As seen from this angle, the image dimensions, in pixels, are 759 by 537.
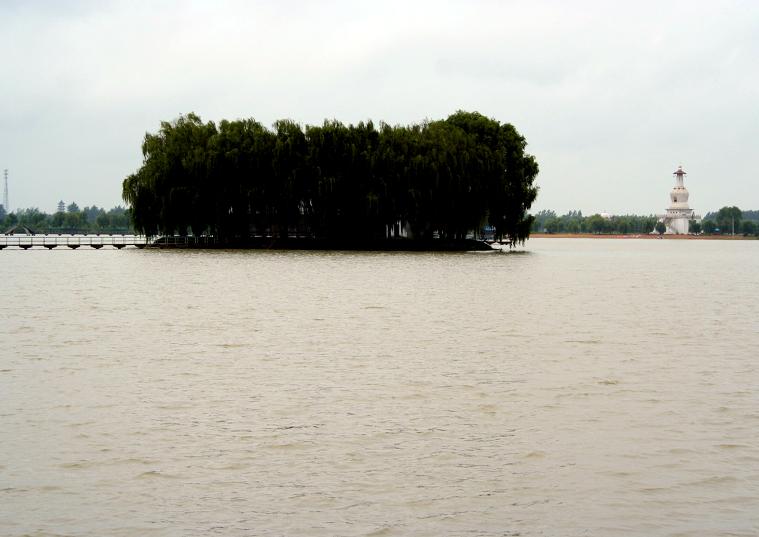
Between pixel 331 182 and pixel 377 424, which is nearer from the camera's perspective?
pixel 377 424

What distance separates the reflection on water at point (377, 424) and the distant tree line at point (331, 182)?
45.9 m

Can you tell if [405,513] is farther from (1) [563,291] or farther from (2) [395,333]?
(1) [563,291]

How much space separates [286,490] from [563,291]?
96.0 feet

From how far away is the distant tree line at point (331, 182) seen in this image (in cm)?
7238

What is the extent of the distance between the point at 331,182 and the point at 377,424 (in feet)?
200

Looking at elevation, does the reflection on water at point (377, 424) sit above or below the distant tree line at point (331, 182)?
below

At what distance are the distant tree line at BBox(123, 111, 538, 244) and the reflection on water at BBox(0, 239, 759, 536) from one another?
45900mm

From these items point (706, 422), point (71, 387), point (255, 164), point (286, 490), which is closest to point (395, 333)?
point (71, 387)

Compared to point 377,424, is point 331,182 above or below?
above

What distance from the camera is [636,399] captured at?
13703 mm

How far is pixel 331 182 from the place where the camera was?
72188 millimetres

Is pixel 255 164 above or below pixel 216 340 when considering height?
above

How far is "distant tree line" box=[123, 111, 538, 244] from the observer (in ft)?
237

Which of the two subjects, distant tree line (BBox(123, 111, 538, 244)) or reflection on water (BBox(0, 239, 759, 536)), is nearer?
reflection on water (BBox(0, 239, 759, 536))
